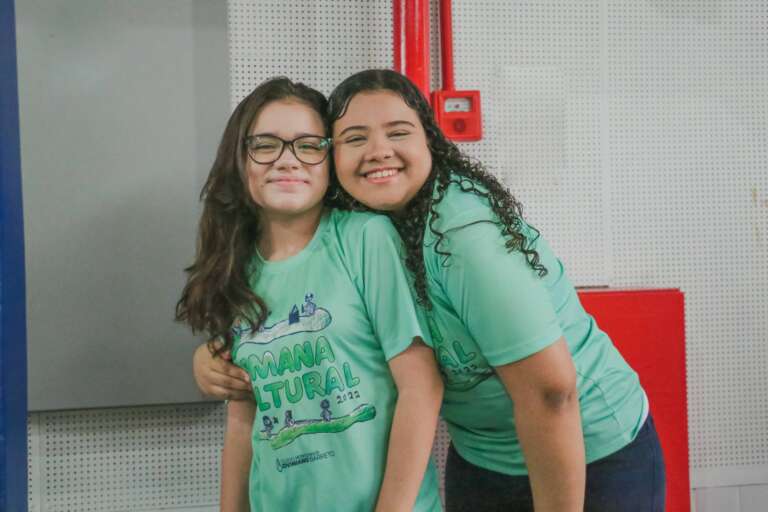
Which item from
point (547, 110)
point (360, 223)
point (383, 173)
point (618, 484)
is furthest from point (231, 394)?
point (547, 110)

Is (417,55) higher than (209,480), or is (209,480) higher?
(417,55)

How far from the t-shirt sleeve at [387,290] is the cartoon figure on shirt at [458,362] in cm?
4

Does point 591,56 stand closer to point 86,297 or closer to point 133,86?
point 133,86

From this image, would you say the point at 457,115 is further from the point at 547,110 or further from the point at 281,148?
the point at 281,148

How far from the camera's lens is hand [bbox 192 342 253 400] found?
4.89ft

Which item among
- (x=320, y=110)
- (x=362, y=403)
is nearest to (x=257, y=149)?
(x=320, y=110)

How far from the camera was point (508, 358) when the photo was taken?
116 centimetres

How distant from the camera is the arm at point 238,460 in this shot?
154 cm

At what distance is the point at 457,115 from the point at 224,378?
3.44 feet

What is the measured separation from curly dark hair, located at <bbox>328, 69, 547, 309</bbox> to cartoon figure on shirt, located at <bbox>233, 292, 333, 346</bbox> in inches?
7.5

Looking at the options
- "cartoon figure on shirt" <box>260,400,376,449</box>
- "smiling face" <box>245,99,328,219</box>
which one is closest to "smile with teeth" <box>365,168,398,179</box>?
"smiling face" <box>245,99,328,219</box>

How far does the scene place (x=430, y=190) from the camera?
1.32 meters

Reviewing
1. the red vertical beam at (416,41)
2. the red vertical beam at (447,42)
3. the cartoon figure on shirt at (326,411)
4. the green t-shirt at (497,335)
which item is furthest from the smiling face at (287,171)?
the red vertical beam at (447,42)

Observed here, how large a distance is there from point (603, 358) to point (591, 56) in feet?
3.90
